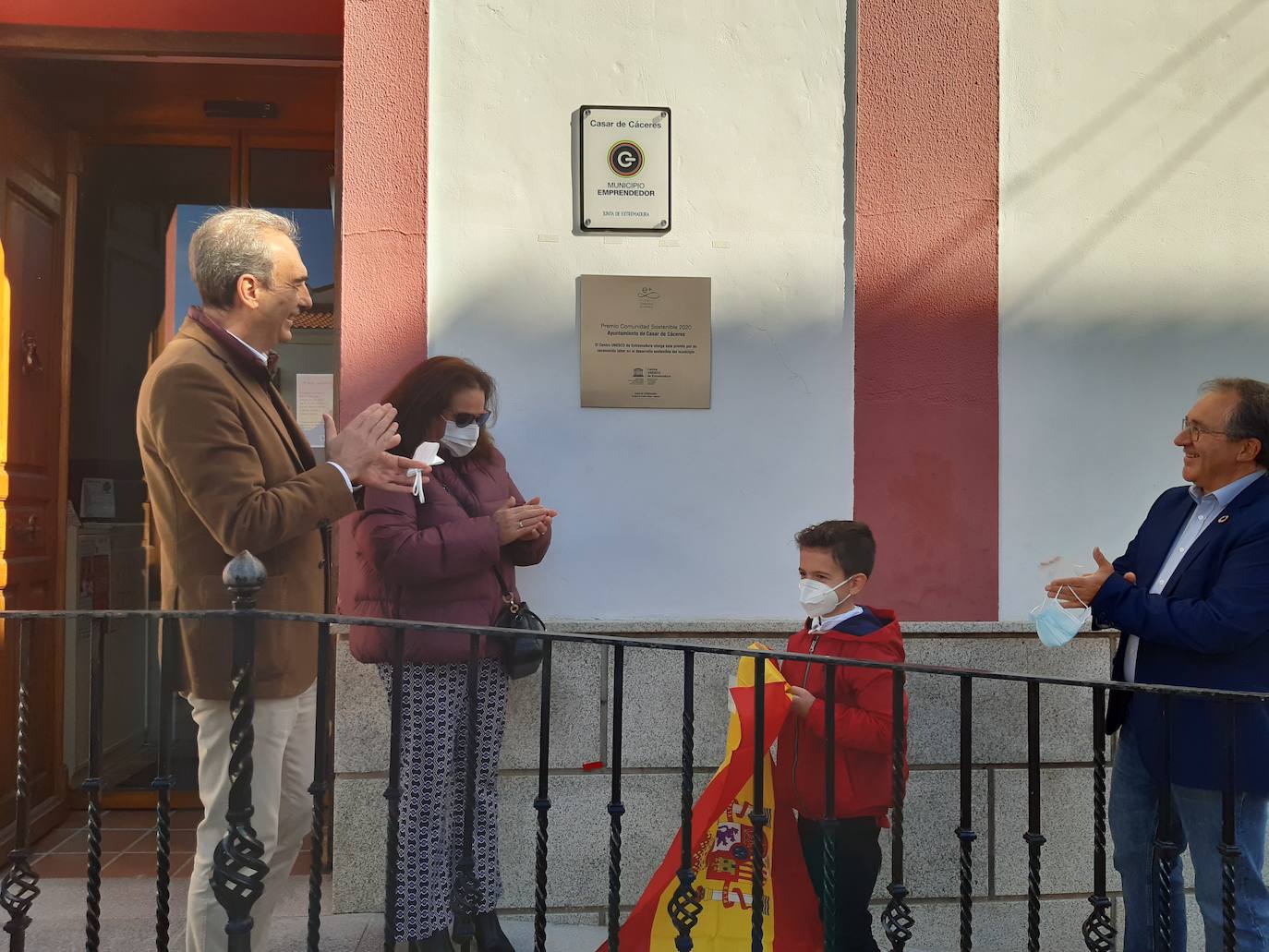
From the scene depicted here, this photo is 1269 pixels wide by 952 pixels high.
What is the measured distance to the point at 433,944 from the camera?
316 centimetres

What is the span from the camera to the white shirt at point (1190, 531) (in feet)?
9.54

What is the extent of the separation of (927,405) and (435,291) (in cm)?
185

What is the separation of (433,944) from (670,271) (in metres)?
2.36

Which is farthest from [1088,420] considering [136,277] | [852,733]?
[136,277]

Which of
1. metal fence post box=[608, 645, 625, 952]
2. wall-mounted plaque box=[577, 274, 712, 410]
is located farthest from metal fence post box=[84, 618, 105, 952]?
wall-mounted plaque box=[577, 274, 712, 410]

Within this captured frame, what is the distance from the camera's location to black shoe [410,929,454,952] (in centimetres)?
315

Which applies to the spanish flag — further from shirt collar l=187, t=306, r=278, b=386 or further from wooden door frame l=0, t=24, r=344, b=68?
wooden door frame l=0, t=24, r=344, b=68

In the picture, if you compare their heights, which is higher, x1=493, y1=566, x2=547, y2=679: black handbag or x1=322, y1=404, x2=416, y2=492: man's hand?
x1=322, y1=404, x2=416, y2=492: man's hand

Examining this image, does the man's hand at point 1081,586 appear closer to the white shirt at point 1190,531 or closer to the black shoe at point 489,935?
the white shirt at point 1190,531

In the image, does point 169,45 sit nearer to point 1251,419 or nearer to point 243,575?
point 243,575

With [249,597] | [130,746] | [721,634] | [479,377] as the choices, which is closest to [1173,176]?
[721,634]

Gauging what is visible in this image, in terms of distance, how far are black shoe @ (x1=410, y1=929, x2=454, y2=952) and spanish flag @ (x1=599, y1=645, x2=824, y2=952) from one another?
632 millimetres

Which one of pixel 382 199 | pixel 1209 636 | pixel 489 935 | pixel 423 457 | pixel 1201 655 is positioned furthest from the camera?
pixel 382 199

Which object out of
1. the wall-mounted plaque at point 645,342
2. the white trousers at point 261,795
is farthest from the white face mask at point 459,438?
the white trousers at point 261,795
